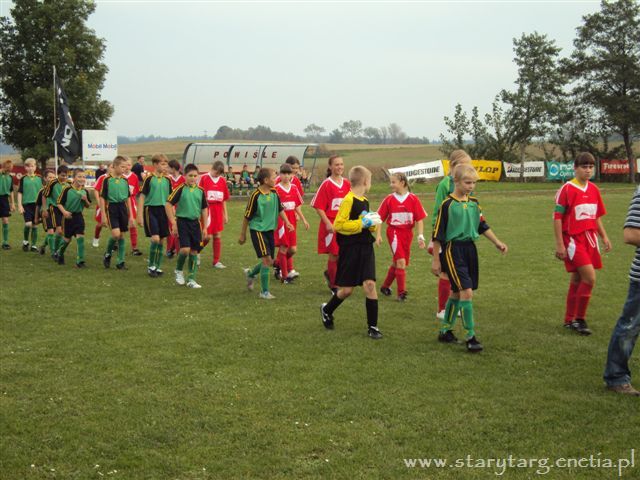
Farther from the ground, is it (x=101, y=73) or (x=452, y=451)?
(x=101, y=73)

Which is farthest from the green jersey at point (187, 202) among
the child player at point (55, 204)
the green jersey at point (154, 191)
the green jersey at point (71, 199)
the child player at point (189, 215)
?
the child player at point (55, 204)

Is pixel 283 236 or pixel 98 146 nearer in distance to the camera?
pixel 283 236

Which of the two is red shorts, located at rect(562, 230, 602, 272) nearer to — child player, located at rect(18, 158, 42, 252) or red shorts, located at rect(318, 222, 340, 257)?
red shorts, located at rect(318, 222, 340, 257)

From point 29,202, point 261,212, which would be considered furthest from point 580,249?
point 29,202

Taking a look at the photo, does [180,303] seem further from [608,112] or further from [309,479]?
[608,112]

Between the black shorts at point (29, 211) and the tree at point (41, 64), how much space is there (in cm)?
2868

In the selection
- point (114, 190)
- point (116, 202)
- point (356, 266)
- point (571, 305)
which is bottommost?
point (571, 305)

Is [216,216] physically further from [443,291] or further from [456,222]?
[456,222]

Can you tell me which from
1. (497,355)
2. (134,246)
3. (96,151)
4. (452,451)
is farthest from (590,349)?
(96,151)

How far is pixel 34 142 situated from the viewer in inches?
1747

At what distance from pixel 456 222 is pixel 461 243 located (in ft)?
0.81

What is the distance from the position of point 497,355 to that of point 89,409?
4.17m

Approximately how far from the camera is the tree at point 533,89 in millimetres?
48906

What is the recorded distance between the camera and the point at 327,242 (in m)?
10.8
